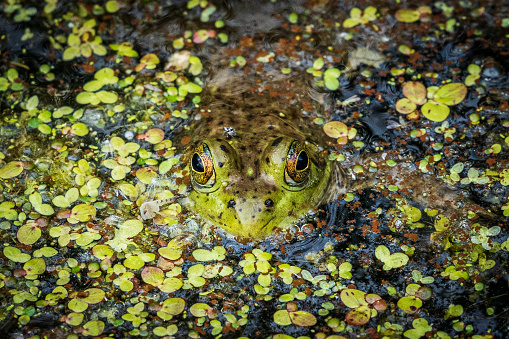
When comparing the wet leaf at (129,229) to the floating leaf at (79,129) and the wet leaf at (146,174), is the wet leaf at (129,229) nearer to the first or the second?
the wet leaf at (146,174)

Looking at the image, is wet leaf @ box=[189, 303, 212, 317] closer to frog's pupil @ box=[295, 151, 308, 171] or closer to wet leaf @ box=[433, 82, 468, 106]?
frog's pupil @ box=[295, 151, 308, 171]

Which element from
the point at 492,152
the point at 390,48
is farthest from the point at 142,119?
the point at 492,152

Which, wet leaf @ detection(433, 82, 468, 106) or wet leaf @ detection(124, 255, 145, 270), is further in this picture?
wet leaf @ detection(433, 82, 468, 106)

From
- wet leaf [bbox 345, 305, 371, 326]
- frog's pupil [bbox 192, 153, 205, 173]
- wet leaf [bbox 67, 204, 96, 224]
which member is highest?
frog's pupil [bbox 192, 153, 205, 173]

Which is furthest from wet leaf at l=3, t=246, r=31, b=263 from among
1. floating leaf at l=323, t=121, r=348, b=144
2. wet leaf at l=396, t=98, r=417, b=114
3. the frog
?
wet leaf at l=396, t=98, r=417, b=114

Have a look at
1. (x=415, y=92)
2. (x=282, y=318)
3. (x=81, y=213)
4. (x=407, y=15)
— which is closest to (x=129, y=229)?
(x=81, y=213)

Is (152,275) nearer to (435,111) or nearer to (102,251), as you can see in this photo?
(102,251)
